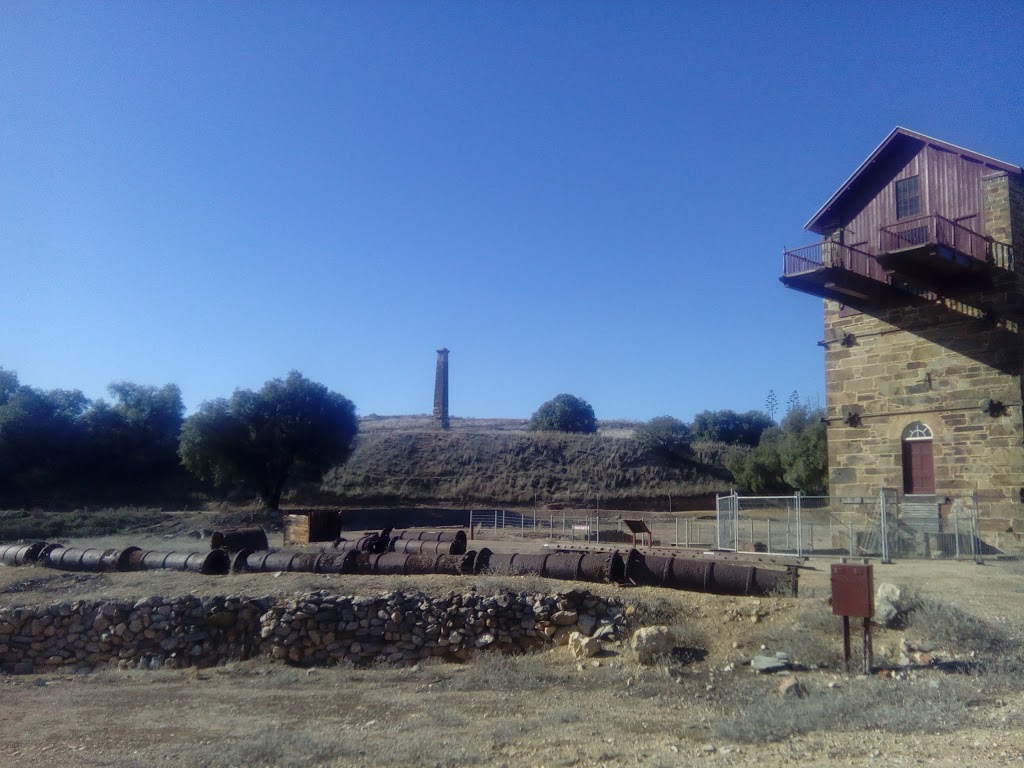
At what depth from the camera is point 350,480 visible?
5675 cm

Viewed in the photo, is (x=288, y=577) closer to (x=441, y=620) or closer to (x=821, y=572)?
(x=441, y=620)

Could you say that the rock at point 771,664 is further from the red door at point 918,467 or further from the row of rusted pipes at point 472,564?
the red door at point 918,467

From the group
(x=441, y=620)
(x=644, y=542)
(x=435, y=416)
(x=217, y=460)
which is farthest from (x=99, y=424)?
(x=441, y=620)

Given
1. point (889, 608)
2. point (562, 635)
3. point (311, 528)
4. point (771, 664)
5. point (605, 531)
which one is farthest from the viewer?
point (605, 531)

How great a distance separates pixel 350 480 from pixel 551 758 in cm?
5054

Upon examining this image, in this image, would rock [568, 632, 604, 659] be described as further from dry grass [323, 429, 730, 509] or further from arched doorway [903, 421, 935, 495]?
dry grass [323, 429, 730, 509]

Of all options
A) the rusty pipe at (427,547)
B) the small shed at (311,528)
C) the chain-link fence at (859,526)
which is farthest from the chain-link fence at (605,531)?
the rusty pipe at (427,547)

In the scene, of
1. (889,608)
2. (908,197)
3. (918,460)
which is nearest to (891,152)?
(908,197)

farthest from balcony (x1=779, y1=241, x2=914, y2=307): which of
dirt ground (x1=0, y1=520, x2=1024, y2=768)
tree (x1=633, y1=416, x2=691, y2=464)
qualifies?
tree (x1=633, y1=416, x2=691, y2=464)

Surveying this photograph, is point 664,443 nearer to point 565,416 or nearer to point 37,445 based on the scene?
point 565,416

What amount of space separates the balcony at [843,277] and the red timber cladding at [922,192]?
1.86ft

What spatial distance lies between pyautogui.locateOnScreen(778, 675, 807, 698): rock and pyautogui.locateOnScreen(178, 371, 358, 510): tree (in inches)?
1608

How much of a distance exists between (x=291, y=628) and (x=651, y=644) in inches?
272

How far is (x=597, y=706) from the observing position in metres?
9.77
